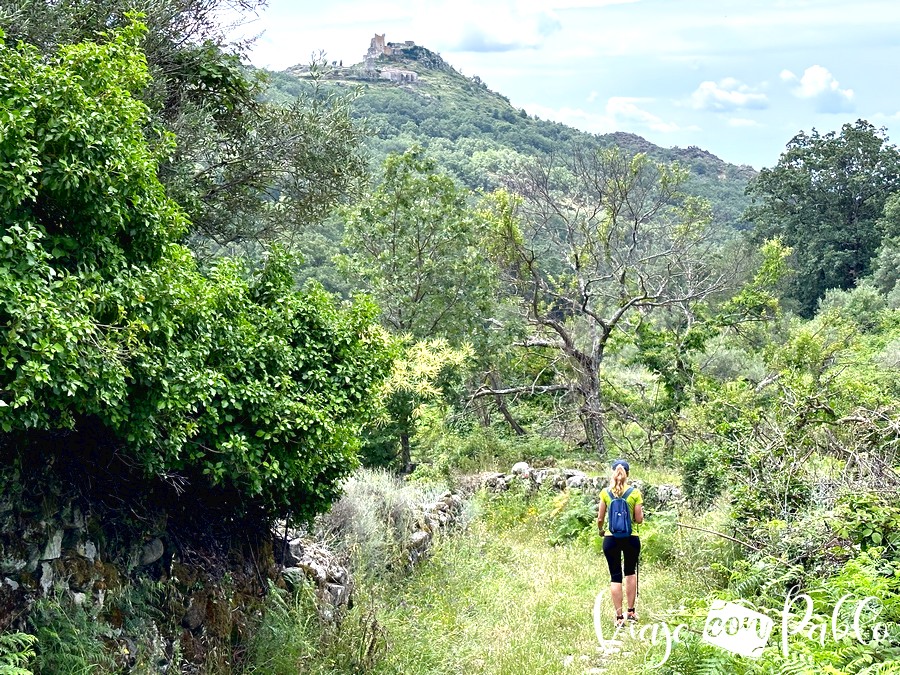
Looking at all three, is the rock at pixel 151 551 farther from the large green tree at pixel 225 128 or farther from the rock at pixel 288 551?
the large green tree at pixel 225 128

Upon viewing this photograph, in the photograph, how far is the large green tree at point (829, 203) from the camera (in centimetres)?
4419

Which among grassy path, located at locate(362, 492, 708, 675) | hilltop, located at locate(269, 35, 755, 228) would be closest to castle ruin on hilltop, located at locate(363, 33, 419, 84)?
hilltop, located at locate(269, 35, 755, 228)

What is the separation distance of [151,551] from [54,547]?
0.85 m

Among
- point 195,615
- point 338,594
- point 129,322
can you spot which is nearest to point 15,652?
point 195,615

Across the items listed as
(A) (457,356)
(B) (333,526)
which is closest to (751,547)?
(B) (333,526)

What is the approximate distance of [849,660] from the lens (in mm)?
4812

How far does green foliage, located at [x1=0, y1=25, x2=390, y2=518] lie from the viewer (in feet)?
14.0

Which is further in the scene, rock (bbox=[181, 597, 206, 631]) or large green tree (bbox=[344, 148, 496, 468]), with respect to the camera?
large green tree (bbox=[344, 148, 496, 468])

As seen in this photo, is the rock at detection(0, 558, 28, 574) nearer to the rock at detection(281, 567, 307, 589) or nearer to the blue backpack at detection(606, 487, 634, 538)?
the rock at detection(281, 567, 307, 589)

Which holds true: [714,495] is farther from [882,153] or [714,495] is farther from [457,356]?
[882,153]

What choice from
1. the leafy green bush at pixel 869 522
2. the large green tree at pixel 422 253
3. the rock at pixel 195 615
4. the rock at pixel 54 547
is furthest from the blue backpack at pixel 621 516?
the large green tree at pixel 422 253

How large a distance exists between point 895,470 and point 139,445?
658cm

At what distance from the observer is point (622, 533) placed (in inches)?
295

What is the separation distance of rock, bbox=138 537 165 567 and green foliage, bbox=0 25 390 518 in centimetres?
56
